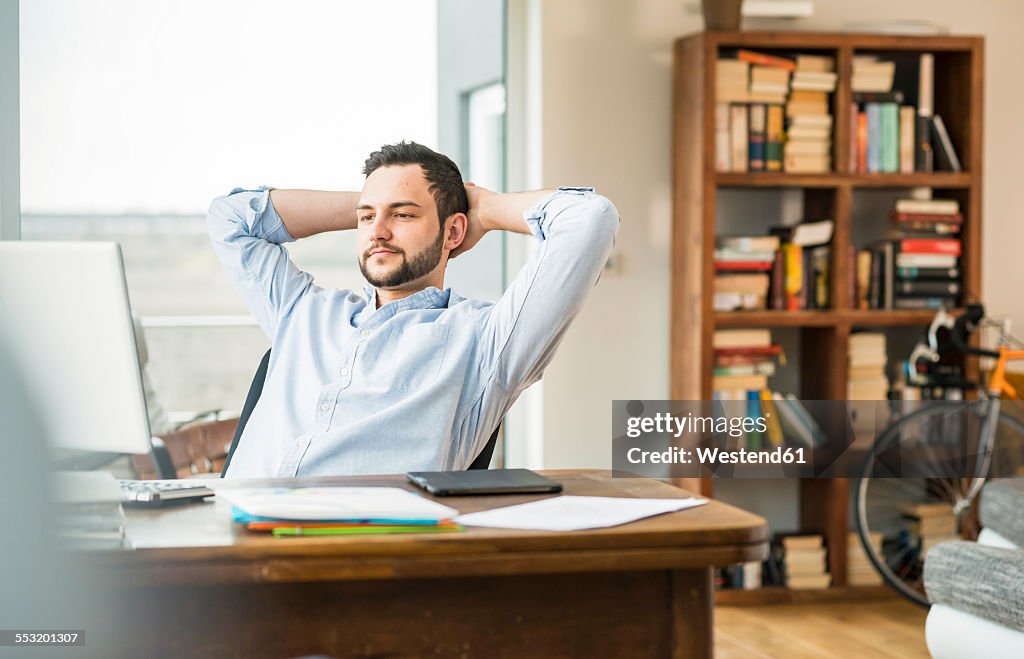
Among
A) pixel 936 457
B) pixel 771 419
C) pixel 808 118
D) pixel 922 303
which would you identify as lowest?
pixel 936 457

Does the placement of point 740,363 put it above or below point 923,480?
above

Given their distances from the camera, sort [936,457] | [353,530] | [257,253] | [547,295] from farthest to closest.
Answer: [936,457]
[257,253]
[547,295]
[353,530]

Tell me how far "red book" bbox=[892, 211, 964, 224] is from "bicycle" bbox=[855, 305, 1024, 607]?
34 centimetres

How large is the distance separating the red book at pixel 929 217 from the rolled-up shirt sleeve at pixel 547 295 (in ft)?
7.98

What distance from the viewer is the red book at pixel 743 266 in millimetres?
3949

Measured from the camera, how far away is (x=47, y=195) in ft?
12.0

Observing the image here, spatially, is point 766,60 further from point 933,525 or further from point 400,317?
point 400,317

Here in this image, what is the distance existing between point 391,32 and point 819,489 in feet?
7.15

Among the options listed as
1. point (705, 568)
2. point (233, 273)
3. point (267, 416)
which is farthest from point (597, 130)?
point (705, 568)

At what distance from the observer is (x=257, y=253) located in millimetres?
2225

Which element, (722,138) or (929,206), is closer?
(722,138)

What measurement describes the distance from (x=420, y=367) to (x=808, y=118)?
2.48 m

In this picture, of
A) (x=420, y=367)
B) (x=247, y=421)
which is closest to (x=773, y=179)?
(x=420, y=367)

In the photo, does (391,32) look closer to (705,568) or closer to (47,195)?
(47,195)
